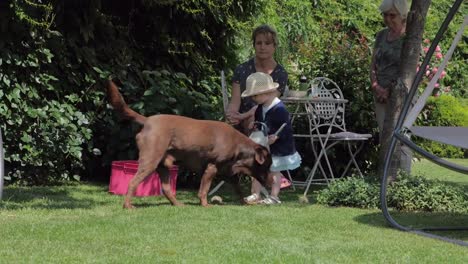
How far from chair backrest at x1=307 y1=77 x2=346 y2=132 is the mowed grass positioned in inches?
56.4

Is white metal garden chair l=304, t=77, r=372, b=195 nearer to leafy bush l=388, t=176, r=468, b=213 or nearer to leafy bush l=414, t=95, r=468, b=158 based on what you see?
leafy bush l=388, t=176, r=468, b=213

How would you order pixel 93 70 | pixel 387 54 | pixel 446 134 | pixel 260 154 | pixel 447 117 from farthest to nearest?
pixel 447 117 → pixel 93 70 → pixel 387 54 → pixel 260 154 → pixel 446 134

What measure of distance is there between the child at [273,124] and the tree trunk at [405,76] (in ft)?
2.49

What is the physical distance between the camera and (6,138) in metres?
6.70

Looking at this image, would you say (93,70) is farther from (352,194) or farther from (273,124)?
(352,194)

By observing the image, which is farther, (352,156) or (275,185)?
(352,156)

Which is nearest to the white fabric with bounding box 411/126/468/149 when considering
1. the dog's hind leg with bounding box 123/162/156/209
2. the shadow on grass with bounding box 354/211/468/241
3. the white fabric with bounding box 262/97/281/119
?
the shadow on grass with bounding box 354/211/468/241

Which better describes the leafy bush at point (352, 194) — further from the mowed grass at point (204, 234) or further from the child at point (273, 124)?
the child at point (273, 124)

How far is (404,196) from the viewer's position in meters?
5.64

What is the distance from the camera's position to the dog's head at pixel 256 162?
18.9 feet

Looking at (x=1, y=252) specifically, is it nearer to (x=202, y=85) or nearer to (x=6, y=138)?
(x=6, y=138)

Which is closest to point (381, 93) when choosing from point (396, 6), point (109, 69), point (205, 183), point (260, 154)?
point (396, 6)

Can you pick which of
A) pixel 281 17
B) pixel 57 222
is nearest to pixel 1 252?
Result: pixel 57 222

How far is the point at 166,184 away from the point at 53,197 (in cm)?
102
